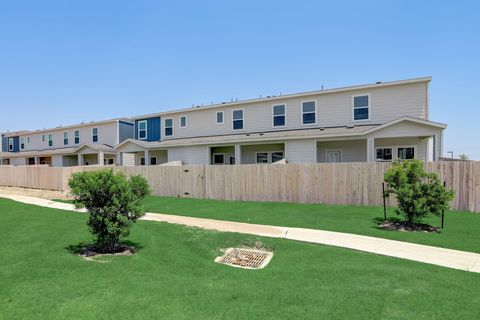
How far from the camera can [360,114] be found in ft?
59.6

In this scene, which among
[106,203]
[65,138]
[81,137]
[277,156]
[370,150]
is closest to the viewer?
[106,203]

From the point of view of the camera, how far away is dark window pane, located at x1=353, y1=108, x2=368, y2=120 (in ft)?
59.1

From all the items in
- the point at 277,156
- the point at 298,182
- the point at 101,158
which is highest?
the point at 277,156

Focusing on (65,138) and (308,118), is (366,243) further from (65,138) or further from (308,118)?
(65,138)

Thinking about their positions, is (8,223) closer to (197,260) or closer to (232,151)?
(197,260)

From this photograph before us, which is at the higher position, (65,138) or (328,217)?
(65,138)

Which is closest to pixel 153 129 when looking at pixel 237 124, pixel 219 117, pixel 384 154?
pixel 219 117

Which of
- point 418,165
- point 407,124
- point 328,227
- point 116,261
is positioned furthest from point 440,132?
point 116,261

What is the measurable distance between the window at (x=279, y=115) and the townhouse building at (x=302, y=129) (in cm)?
7

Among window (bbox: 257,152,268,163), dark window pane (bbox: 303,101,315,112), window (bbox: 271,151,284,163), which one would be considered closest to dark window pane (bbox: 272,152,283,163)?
window (bbox: 271,151,284,163)

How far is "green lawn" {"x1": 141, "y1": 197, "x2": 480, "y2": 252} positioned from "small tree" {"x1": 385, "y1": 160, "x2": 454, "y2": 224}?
0.72m

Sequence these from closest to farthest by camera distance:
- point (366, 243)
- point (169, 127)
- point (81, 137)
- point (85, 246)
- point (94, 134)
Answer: point (85, 246), point (366, 243), point (169, 127), point (94, 134), point (81, 137)

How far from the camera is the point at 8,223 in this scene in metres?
8.90

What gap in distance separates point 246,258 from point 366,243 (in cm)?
318
